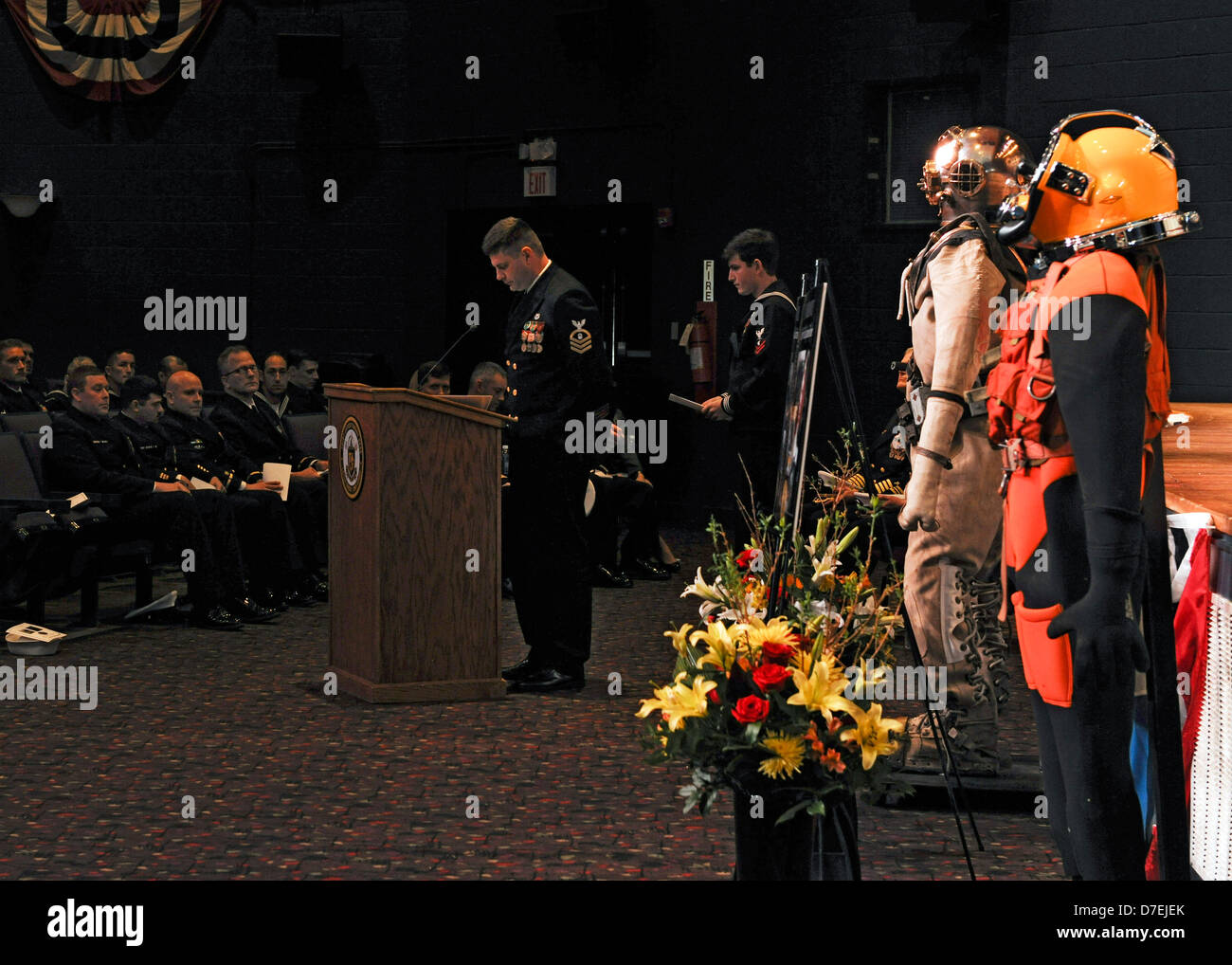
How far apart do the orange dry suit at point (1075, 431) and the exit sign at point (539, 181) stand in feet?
29.3

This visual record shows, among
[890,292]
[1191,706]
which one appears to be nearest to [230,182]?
[890,292]

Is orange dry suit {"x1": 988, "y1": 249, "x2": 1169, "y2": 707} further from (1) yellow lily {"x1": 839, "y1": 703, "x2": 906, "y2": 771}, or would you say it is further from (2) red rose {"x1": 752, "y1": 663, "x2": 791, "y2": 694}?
(2) red rose {"x1": 752, "y1": 663, "x2": 791, "y2": 694}

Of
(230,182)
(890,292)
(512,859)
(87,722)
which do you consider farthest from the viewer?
(230,182)

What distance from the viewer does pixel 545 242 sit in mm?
11594

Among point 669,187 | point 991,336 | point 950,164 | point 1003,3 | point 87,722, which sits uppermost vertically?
point 1003,3

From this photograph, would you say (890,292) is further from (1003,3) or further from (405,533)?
(405,533)

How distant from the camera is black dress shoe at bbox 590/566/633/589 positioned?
870 cm

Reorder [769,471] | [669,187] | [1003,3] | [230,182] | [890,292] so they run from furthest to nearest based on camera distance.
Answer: [230,182], [669,187], [890,292], [1003,3], [769,471]

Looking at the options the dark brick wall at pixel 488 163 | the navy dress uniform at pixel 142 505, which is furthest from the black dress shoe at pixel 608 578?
the dark brick wall at pixel 488 163

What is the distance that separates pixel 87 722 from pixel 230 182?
26.2ft

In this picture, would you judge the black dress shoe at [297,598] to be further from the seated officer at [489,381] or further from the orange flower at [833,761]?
the orange flower at [833,761]

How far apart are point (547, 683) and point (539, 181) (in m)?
6.44

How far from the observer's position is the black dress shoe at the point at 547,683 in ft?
19.4

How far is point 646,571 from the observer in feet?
29.5
